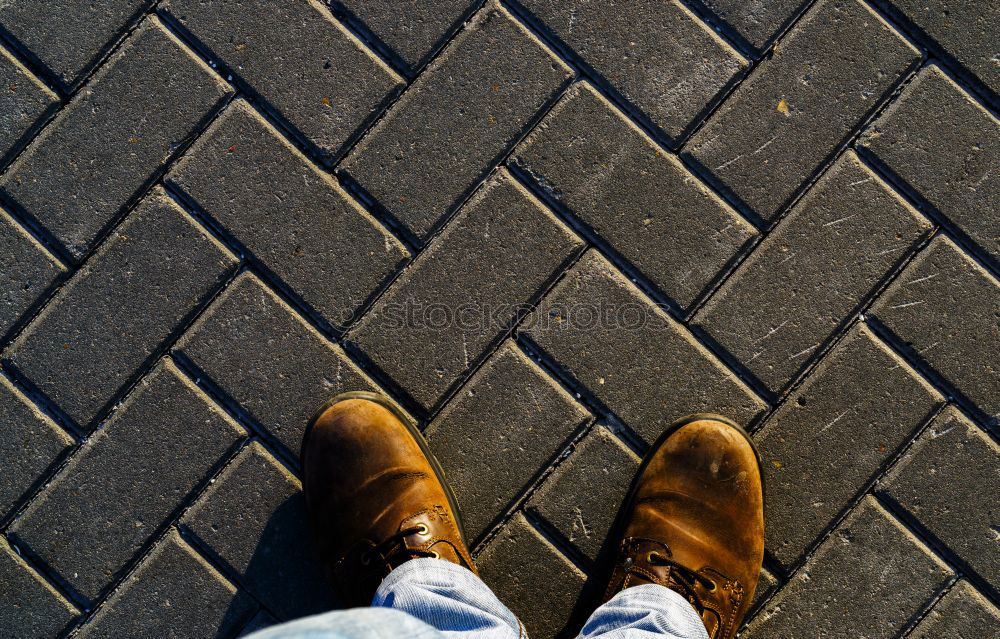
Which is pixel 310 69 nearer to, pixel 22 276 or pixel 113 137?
pixel 113 137

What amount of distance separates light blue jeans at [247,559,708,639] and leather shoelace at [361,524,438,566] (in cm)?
5

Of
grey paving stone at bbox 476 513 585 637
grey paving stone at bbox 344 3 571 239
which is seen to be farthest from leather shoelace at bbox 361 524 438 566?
grey paving stone at bbox 344 3 571 239

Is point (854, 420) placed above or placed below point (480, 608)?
above

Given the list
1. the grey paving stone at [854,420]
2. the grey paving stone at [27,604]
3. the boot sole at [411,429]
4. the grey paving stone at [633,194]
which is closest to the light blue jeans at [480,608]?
the boot sole at [411,429]

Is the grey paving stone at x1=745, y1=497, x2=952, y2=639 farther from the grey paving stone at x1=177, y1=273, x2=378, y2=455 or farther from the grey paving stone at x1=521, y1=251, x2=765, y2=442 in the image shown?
the grey paving stone at x1=177, y1=273, x2=378, y2=455

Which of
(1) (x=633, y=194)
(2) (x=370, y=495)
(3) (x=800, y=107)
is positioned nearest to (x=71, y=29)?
(2) (x=370, y=495)

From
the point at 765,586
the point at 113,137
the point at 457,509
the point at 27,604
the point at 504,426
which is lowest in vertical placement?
the point at 27,604

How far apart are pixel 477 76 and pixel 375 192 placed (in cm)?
49

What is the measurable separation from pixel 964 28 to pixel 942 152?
404 mm

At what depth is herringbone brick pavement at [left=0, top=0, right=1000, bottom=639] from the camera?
7.18 ft

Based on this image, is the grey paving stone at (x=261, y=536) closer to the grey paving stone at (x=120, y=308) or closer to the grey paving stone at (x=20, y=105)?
the grey paving stone at (x=120, y=308)

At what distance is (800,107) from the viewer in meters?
2.21

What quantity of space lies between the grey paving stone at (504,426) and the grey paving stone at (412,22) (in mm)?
983

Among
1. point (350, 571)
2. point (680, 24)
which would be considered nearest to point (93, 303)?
point (350, 571)
